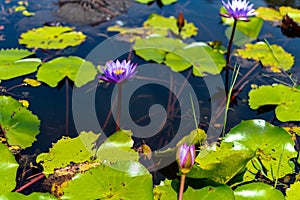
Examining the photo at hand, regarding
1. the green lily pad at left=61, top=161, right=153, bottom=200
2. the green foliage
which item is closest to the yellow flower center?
the green lily pad at left=61, top=161, right=153, bottom=200

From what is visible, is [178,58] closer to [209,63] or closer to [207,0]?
[209,63]

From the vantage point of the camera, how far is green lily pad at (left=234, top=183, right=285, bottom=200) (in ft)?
5.34

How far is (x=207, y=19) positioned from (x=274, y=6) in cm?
72

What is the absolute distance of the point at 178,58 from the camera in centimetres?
263

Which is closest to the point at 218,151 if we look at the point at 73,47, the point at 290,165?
the point at 290,165

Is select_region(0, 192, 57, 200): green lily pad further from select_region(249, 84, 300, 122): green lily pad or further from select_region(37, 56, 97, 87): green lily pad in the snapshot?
select_region(249, 84, 300, 122): green lily pad

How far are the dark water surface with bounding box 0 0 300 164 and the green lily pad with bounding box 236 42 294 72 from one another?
7 cm

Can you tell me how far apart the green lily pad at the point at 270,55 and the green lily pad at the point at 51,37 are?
1.21m

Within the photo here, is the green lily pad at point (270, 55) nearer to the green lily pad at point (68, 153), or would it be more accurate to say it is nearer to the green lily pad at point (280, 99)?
the green lily pad at point (280, 99)

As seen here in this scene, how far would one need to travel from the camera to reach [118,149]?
1.85 m

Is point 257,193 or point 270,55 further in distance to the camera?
point 270,55

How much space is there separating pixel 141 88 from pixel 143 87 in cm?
2

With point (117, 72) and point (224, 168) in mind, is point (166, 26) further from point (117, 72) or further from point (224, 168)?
point (224, 168)

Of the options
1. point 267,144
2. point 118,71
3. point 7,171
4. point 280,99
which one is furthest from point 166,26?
point 7,171
